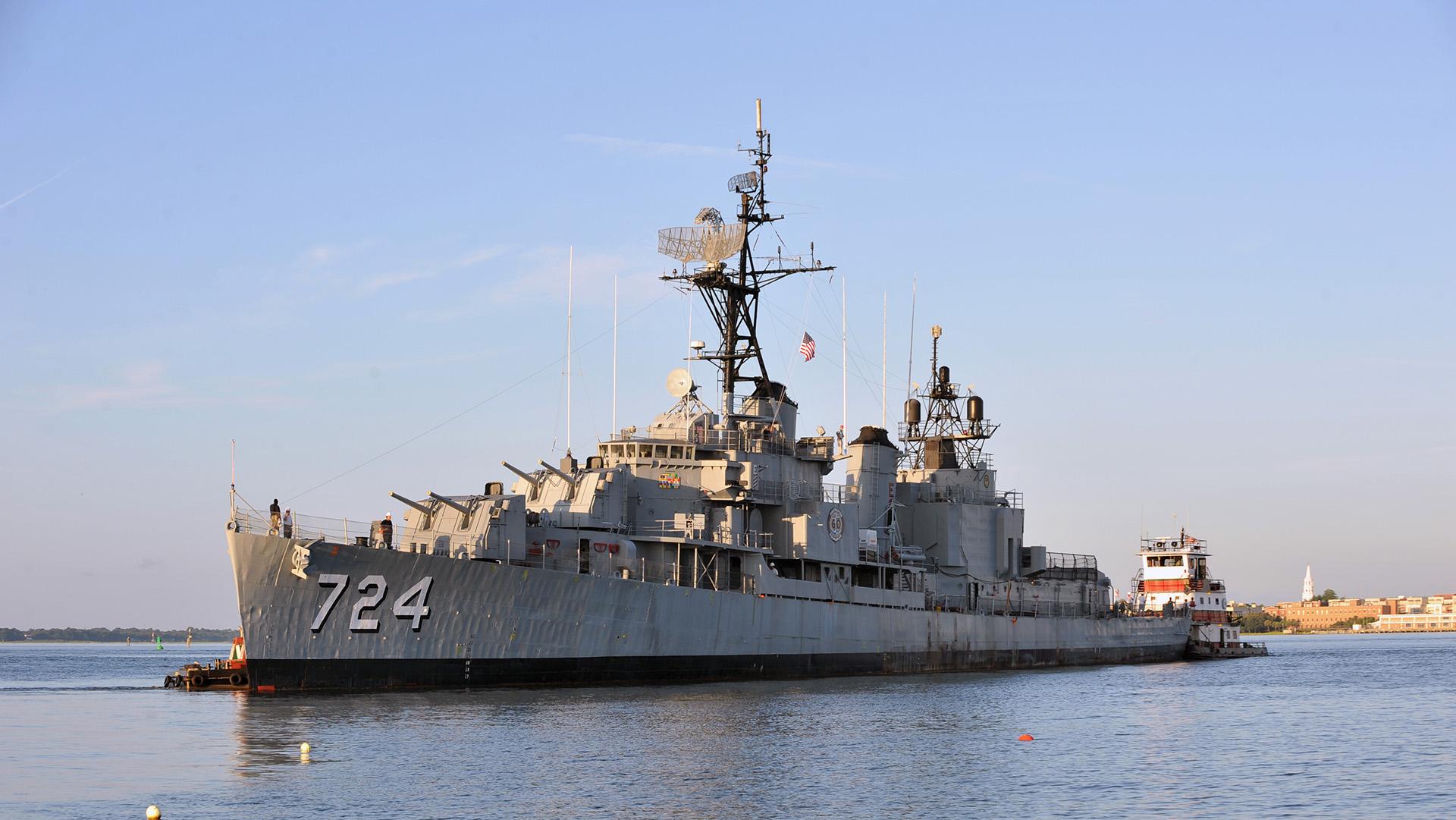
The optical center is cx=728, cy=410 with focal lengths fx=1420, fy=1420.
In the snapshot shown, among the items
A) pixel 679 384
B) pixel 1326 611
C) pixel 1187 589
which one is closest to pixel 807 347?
pixel 679 384

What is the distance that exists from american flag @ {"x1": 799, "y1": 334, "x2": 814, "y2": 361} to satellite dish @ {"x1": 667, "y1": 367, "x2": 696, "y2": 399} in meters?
4.02

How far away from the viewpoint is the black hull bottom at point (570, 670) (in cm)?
3103

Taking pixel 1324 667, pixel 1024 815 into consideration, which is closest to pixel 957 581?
pixel 1324 667

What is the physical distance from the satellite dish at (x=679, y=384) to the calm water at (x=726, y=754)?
27.5ft

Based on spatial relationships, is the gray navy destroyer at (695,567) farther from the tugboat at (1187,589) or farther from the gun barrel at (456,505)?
the tugboat at (1187,589)

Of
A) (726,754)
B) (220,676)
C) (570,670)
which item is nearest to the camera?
(726,754)

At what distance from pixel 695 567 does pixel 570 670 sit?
4911mm

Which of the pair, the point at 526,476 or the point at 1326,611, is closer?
the point at 526,476

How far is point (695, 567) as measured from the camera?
37.3 meters

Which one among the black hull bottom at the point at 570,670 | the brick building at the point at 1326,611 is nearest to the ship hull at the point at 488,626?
the black hull bottom at the point at 570,670

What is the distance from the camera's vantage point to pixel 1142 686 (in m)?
42.4

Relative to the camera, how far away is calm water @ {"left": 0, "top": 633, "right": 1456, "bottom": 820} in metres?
19.5

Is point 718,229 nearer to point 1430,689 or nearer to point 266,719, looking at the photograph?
point 266,719

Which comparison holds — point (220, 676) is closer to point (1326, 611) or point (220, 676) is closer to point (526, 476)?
point (526, 476)
